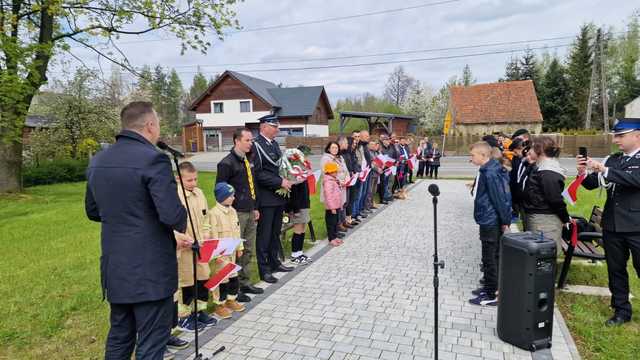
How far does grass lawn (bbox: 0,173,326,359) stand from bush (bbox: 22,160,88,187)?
928 cm

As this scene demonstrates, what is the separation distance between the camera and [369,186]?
35.8 feet

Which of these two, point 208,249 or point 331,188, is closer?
point 208,249

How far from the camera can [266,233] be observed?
5.85 meters

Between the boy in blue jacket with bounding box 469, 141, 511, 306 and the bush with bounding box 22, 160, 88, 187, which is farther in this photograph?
the bush with bounding box 22, 160, 88, 187

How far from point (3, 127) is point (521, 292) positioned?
53.9 feet

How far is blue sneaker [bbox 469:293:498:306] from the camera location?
199 inches

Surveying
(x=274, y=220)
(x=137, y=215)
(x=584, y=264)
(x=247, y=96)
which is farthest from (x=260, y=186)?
(x=247, y=96)

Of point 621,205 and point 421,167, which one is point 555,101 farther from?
point 621,205

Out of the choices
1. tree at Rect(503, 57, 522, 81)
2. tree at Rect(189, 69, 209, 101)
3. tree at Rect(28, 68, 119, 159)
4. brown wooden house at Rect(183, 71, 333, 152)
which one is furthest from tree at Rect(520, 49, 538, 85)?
tree at Rect(189, 69, 209, 101)

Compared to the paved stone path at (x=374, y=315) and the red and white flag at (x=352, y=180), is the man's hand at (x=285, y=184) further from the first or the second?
the red and white flag at (x=352, y=180)

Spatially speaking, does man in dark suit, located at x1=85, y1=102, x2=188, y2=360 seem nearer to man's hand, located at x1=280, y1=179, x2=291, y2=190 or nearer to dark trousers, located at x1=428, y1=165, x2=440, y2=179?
man's hand, located at x1=280, y1=179, x2=291, y2=190

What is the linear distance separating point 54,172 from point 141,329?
841 inches

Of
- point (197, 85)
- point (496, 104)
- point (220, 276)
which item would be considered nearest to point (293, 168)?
point (220, 276)

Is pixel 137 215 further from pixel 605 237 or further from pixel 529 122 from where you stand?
pixel 529 122
